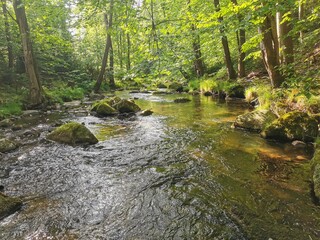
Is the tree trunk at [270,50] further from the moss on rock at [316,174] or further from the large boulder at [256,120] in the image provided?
the moss on rock at [316,174]

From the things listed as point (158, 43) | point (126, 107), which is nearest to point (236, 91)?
point (126, 107)

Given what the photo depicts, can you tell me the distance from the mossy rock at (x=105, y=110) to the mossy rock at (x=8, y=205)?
7880mm

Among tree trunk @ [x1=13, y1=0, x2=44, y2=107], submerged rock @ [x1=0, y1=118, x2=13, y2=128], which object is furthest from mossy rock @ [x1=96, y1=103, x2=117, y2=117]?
submerged rock @ [x1=0, y1=118, x2=13, y2=128]

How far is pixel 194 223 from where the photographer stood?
3.53 meters

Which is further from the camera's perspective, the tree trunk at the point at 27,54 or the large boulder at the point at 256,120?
the tree trunk at the point at 27,54

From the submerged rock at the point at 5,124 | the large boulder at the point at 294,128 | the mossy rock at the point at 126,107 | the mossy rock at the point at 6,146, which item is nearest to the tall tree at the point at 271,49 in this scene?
the large boulder at the point at 294,128

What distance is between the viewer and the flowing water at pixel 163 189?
3.41 m

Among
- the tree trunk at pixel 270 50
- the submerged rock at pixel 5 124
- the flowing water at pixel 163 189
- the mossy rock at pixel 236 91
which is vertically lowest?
the flowing water at pixel 163 189

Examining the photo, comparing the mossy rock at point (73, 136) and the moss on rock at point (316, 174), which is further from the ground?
the mossy rock at point (73, 136)

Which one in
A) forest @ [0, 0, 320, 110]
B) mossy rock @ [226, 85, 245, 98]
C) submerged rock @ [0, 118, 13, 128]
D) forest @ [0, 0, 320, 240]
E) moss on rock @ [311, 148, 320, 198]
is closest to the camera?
forest @ [0, 0, 320, 240]

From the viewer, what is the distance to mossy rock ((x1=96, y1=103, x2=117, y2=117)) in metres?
11.8

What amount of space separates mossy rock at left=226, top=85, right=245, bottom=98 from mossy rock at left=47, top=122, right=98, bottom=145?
972 centimetres

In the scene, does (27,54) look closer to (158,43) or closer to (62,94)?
(62,94)

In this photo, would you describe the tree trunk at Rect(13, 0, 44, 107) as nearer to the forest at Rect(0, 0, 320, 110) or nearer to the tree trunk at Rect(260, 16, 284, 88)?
the forest at Rect(0, 0, 320, 110)
